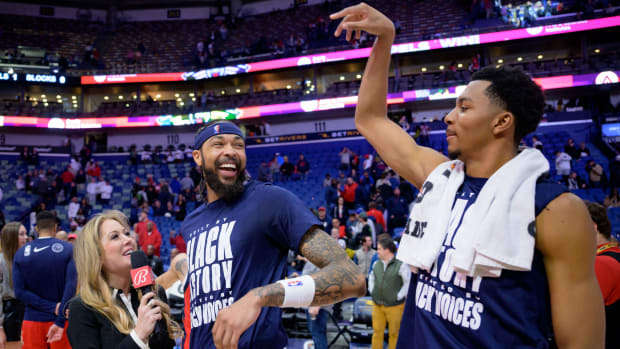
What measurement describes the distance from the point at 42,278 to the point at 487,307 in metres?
4.70

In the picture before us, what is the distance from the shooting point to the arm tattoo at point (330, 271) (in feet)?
5.53

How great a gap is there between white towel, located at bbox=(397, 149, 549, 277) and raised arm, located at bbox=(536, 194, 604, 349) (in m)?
0.09

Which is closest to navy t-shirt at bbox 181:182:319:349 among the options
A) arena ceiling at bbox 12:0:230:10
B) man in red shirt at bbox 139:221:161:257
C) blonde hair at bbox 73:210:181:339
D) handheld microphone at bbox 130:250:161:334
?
handheld microphone at bbox 130:250:161:334

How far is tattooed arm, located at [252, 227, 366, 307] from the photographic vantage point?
1.56 meters

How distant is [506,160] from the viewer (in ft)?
6.12

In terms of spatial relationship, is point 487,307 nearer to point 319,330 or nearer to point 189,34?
point 319,330

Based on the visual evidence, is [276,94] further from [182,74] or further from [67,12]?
[67,12]

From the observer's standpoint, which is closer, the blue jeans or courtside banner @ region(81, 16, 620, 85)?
the blue jeans

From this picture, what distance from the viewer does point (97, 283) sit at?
271 cm

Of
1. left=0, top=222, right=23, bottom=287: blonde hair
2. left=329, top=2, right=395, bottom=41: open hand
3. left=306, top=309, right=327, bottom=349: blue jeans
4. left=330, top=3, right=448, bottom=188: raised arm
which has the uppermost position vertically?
left=329, top=2, right=395, bottom=41: open hand

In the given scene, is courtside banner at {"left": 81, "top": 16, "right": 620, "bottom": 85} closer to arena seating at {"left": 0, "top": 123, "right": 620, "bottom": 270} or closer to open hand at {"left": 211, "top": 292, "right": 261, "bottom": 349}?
arena seating at {"left": 0, "top": 123, "right": 620, "bottom": 270}

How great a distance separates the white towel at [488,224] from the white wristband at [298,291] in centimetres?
45

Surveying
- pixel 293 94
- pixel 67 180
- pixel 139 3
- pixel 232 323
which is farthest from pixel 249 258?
pixel 139 3

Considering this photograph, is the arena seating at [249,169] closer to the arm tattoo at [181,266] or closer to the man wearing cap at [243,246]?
the arm tattoo at [181,266]
